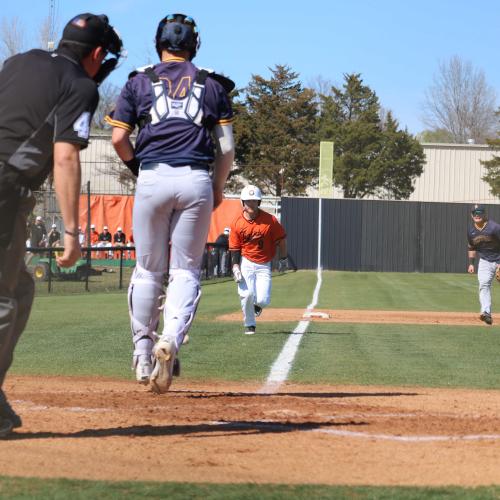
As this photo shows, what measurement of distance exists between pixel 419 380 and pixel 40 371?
3.58 m

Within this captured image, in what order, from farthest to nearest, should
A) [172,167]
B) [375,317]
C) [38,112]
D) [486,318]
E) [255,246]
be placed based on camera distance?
[375,317], [486,318], [255,246], [172,167], [38,112]

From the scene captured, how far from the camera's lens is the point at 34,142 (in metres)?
5.28

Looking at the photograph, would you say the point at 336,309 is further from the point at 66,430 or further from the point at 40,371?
the point at 66,430

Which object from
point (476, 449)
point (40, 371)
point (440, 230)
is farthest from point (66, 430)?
point (440, 230)

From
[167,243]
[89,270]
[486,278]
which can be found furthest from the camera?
[89,270]

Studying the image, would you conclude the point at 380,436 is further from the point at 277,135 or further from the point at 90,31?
the point at 277,135

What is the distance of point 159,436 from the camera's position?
5.62 meters

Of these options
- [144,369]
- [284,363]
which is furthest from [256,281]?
[144,369]

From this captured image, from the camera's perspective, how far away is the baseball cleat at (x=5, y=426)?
5.46 metres

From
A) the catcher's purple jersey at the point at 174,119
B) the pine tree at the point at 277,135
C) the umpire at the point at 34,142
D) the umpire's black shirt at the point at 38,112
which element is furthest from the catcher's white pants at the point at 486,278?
the pine tree at the point at 277,135

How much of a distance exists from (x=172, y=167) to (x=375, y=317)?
13624 millimetres

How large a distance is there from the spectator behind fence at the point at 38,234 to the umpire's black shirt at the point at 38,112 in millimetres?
23861

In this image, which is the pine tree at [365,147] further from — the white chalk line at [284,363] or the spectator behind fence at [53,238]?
the white chalk line at [284,363]

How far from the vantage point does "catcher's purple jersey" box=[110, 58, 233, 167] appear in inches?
245
